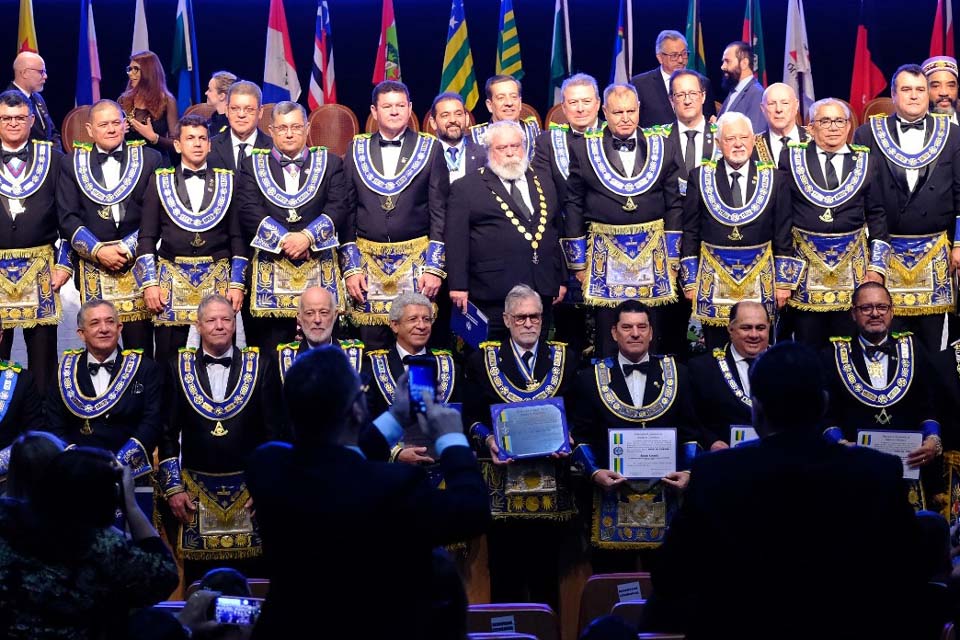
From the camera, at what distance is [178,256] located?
6.43 metres

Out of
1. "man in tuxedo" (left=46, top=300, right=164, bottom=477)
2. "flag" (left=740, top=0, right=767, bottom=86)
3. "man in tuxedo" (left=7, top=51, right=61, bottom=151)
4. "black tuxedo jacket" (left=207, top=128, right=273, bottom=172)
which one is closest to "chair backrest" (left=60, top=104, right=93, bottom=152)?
"man in tuxedo" (left=7, top=51, right=61, bottom=151)

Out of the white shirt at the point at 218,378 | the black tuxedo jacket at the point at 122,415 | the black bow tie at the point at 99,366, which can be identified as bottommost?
the black tuxedo jacket at the point at 122,415

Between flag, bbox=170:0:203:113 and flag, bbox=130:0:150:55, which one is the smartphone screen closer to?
flag, bbox=170:0:203:113

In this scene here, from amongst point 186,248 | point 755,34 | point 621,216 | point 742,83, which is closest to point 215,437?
point 186,248

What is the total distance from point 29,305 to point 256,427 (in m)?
A: 1.56

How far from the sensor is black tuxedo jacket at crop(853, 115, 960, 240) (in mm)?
6645

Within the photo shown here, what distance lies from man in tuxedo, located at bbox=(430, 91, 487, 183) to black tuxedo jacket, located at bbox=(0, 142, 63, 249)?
1.87 meters

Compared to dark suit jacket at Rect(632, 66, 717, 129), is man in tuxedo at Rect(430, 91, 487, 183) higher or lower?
lower

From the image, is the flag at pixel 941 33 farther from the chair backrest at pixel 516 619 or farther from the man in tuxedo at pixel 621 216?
the chair backrest at pixel 516 619

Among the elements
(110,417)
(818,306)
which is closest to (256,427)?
(110,417)

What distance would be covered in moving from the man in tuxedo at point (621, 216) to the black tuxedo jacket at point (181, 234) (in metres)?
1.58

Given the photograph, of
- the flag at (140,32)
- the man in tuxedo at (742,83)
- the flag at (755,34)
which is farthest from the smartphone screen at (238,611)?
the flag at (755,34)

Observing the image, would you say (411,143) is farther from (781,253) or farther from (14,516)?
(14,516)

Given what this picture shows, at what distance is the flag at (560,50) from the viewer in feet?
33.2
